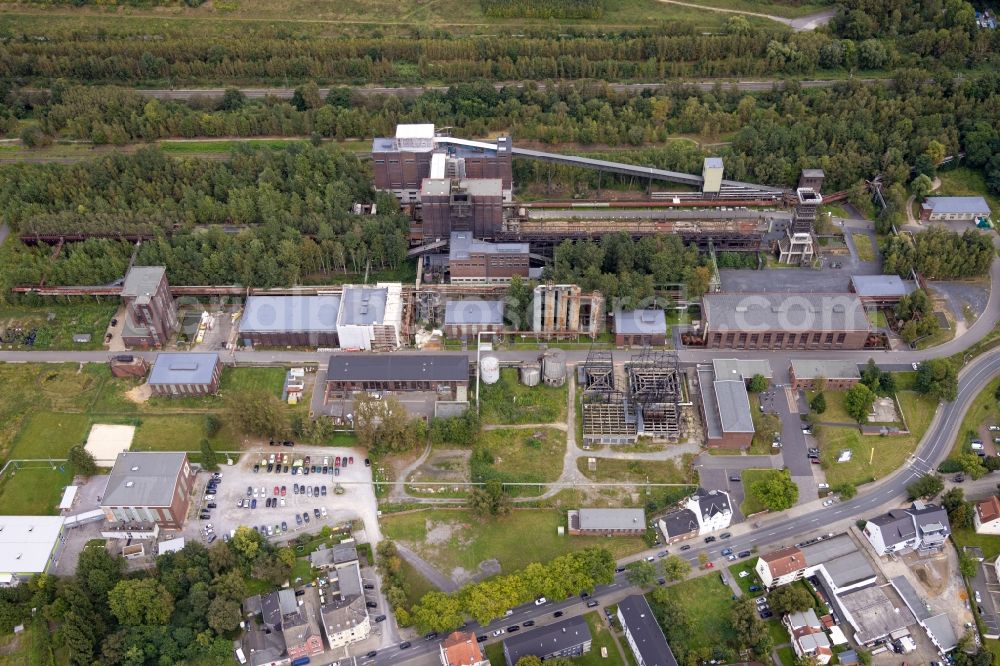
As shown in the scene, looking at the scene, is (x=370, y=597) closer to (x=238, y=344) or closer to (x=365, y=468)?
(x=365, y=468)

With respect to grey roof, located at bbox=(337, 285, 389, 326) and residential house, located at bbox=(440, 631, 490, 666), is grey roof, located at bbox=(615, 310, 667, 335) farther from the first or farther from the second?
residential house, located at bbox=(440, 631, 490, 666)

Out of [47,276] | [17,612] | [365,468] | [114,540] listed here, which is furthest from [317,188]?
[17,612]

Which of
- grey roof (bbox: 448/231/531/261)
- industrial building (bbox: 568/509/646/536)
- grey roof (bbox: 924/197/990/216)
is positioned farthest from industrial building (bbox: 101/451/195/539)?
grey roof (bbox: 924/197/990/216)

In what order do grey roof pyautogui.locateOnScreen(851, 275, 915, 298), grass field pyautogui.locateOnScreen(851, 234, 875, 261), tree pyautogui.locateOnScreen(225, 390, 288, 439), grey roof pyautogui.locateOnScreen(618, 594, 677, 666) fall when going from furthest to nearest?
grass field pyautogui.locateOnScreen(851, 234, 875, 261), grey roof pyautogui.locateOnScreen(851, 275, 915, 298), tree pyautogui.locateOnScreen(225, 390, 288, 439), grey roof pyautogui.locateOnScreen(618, 594, 677, 666)

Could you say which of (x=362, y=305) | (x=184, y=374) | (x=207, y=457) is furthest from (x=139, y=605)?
(x=362, y=305)

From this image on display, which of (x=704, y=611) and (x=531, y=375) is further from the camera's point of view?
(x=531, y=375)

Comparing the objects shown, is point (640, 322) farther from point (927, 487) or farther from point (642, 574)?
point (927, 487)
